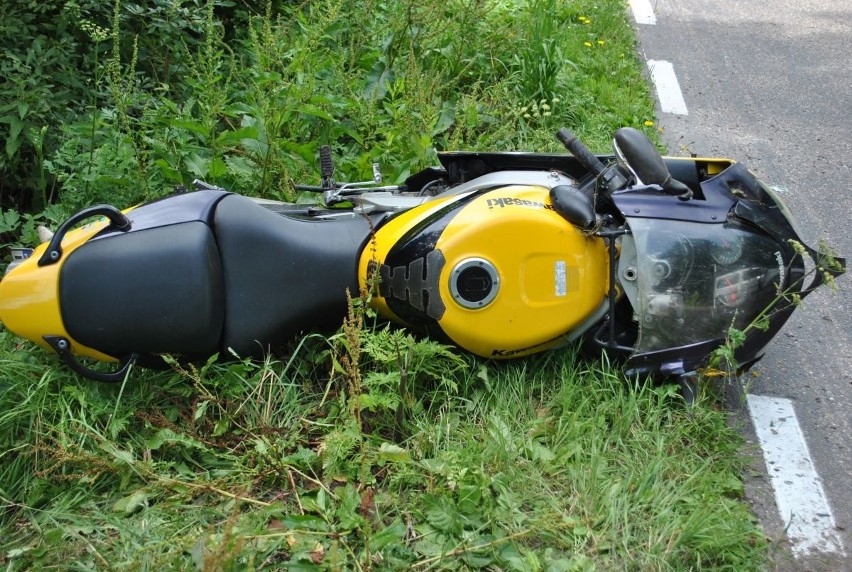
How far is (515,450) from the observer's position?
2.31 metres

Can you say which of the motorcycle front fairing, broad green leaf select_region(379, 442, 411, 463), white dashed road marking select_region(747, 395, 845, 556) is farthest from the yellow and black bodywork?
white dashed road marking select_region(747, 395, 845, 556)

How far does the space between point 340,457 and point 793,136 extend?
11.4 ft

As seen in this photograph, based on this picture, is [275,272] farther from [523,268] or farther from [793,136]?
[793,136]

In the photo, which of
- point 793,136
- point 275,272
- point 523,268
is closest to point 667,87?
point 793,136

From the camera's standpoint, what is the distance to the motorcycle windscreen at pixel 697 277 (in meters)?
2.28

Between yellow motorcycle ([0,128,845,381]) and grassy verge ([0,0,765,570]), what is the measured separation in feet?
0.46

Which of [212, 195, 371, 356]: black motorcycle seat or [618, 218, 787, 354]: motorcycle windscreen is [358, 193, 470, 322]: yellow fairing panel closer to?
[212, 195, 371, 356]: black motorcycle seat

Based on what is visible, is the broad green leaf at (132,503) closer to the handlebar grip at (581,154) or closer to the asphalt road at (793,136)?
the handlebar grip at (581,154)

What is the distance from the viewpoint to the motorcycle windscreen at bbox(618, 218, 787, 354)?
7.47ft

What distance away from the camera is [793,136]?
14.4 ft

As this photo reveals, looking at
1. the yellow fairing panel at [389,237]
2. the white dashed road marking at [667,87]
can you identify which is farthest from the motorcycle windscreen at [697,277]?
the white dashed road marking at [667,87]

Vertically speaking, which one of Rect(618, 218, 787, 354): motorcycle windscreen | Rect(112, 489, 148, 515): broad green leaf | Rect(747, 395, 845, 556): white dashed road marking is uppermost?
Rect(618, 218, 787, 354): motorcycle windscreen

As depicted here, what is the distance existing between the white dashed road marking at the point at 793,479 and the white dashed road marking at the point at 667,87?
8.09 feet

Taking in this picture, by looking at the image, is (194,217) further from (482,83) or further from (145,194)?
(482,83)
